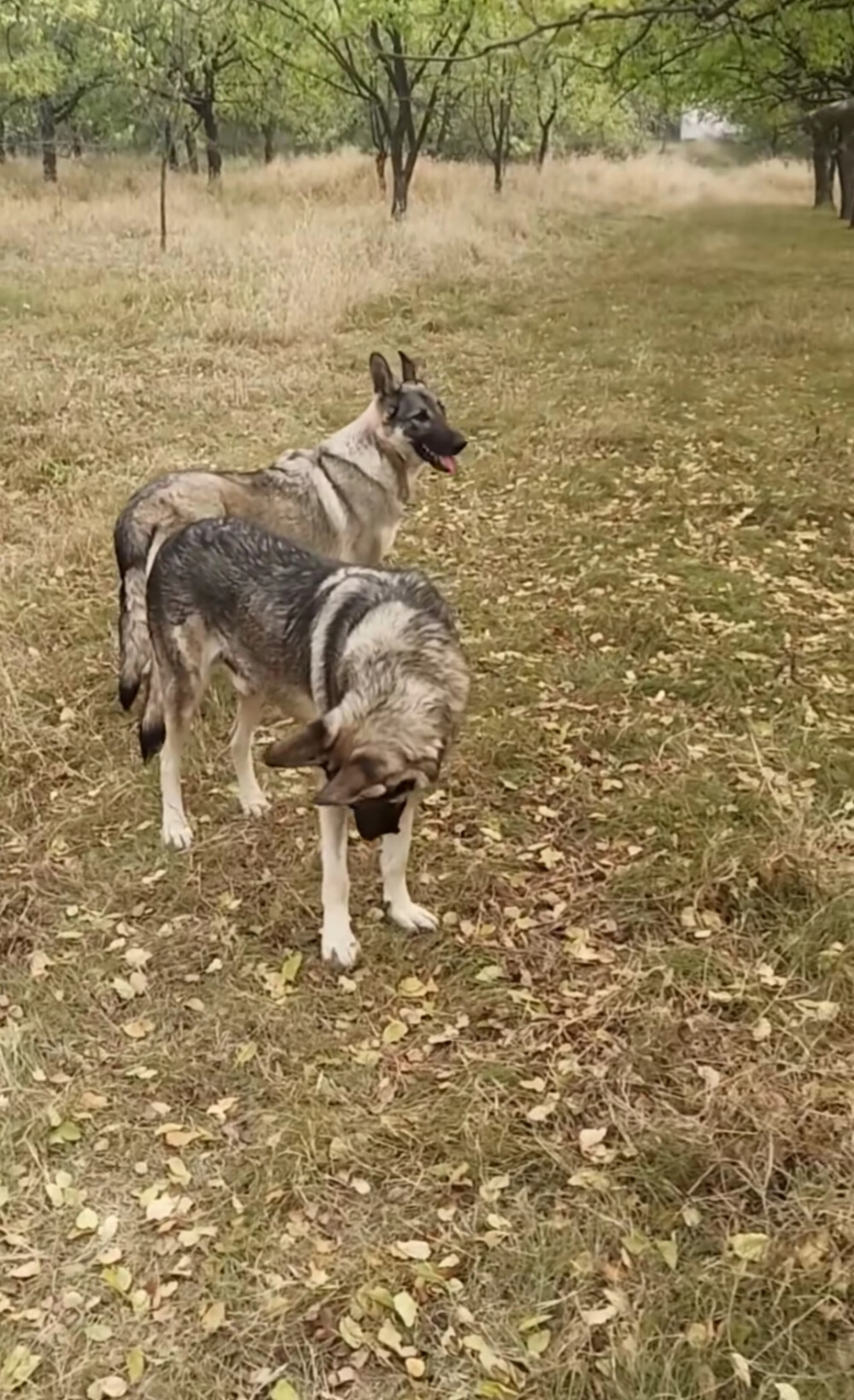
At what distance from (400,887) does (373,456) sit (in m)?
2.56

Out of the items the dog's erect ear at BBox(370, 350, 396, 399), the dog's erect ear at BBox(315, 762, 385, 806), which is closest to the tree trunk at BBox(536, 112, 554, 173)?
the dog's erect ear at BBox(370, 350, 396, 399)

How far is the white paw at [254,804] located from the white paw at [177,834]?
237 millimetres

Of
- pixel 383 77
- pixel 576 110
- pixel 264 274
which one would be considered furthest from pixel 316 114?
pixel 264 274

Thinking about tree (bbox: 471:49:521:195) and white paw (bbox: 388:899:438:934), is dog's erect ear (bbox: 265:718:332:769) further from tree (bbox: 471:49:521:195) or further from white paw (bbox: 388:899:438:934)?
tree (bbox: 471:49:521:195)

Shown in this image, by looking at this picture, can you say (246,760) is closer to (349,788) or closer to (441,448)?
(349,788)

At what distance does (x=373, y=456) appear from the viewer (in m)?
5.31

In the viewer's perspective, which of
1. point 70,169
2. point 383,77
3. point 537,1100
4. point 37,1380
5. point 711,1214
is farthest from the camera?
point 70,169

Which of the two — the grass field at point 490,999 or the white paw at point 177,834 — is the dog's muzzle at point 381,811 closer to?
the grass field at point 490,999

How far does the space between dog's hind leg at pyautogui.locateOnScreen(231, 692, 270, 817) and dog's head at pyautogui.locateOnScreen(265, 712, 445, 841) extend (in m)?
1.10

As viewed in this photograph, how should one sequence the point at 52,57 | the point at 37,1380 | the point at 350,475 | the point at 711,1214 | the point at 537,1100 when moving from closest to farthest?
the point at 37,1380, the point at 711,1214, the point at 537,1100, the point at 350,475, the point at 52,57

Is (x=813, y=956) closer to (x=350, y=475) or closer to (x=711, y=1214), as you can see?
(x=711, y=1214)

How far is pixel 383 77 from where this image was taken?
21969 millimetres

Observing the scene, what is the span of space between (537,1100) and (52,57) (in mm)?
27088

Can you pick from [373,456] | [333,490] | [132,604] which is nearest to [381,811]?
[132,604]
